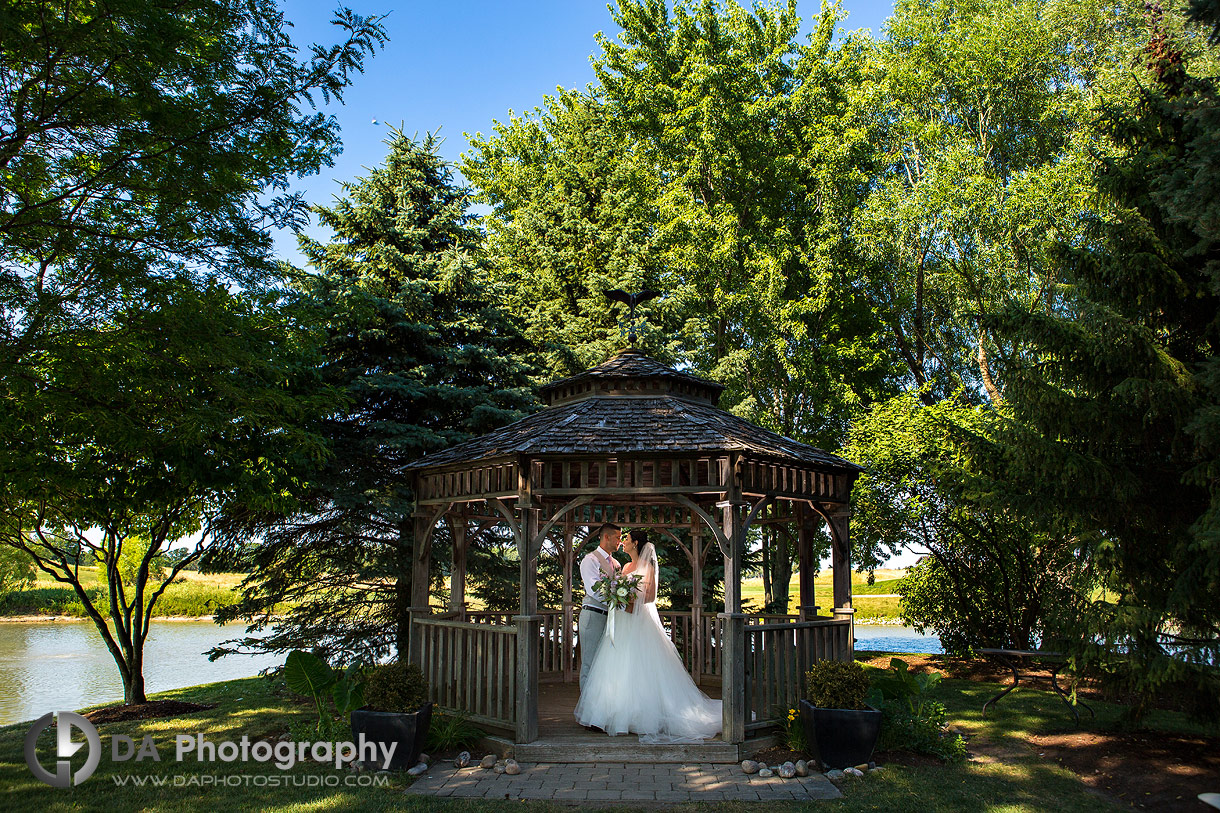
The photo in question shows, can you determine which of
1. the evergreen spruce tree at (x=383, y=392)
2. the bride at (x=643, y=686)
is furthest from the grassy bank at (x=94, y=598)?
the bride at (x=643, y=686)

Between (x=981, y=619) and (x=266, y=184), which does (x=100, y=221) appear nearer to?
(x=266, y=184)

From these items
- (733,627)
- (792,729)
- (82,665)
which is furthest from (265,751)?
(82,665)

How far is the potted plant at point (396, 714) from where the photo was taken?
699 centimetres

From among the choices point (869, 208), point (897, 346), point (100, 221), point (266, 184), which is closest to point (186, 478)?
point (100, 221)

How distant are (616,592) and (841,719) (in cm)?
261

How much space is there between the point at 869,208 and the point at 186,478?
658 inches

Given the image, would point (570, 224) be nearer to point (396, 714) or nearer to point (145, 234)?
point (145, 234)

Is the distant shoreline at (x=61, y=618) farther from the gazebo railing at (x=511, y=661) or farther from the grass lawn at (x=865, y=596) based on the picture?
the gazebo railing at (x=511, y=661)

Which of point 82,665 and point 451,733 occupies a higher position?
point 451,733

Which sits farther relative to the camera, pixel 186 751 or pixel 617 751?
pixel 186 751

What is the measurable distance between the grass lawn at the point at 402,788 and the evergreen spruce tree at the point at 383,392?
10.2 ft

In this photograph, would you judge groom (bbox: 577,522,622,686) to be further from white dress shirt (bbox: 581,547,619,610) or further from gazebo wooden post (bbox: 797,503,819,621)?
gazebo wooden post (bbox: 797,503,819,621)

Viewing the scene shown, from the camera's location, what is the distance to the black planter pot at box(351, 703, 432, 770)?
6.98 metres

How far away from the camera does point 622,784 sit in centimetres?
648
